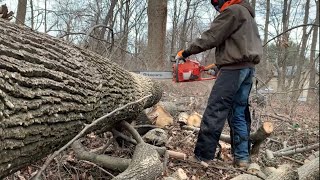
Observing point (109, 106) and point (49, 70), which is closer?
point (49, 70)

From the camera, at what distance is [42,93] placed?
184cm

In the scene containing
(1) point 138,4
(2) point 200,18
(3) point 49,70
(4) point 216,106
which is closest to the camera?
(3) point 49,70

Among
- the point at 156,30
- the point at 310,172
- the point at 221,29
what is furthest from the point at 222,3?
the point at 156,30

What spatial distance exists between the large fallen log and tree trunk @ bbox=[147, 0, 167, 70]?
6.56m

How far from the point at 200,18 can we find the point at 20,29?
84.8ft

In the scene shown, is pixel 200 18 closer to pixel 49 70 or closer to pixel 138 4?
pixel 138 4

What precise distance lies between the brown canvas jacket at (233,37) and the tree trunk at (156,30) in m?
5.90

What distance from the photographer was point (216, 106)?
3354 mm

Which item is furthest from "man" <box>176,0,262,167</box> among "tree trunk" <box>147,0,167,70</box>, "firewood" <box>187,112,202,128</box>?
"tree trunk" <box>147,0,167,70</box>

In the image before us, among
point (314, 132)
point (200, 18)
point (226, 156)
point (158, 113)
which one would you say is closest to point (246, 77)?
point (226, 156)

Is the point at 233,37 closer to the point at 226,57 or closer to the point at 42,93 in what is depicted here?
Answer: the point at 226,57

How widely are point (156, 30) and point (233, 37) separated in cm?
615

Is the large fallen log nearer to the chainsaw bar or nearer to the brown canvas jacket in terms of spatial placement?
the brown canvas jacket

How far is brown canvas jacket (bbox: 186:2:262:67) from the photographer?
3322mm
